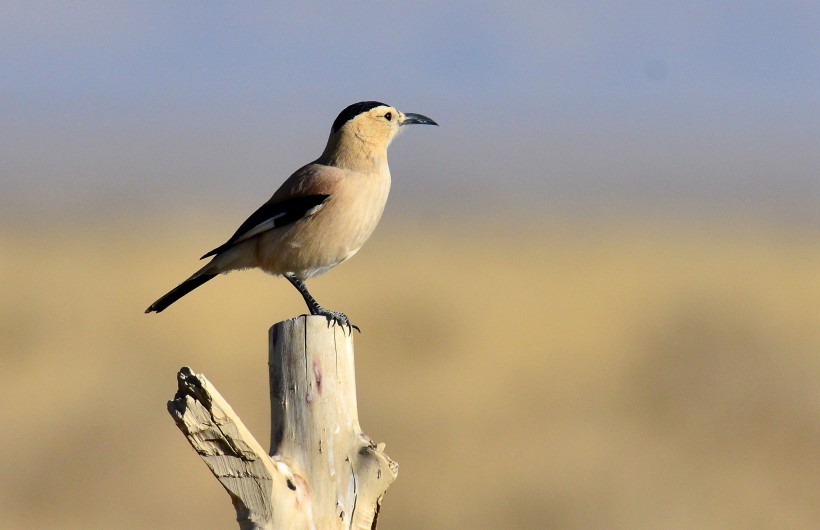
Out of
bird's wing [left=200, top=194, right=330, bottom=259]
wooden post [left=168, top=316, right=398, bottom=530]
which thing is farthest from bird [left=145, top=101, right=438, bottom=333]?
wooden post [left=168, top=316, right=398, bottom=530]

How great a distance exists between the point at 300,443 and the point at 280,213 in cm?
226

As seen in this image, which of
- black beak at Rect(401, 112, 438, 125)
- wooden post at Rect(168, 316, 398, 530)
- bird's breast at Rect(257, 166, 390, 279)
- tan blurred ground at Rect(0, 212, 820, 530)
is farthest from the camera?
tan blurred ground at Rect(0, 212, 820, 530)

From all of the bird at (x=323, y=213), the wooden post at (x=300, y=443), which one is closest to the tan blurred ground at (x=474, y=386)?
the bird at (x=323, y=213)

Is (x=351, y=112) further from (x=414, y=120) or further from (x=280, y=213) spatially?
(x=280, y=213)

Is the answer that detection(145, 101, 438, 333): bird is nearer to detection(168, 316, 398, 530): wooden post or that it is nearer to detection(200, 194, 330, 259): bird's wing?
detection(200, 194, 330, 259): bird's wing

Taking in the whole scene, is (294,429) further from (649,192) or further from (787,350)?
(649,192)

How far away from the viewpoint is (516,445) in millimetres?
14664

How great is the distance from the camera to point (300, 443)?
4891 mm

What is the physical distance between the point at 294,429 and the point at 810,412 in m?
12.5

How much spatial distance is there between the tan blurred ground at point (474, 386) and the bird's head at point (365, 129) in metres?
5.67

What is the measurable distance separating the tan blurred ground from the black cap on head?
577 centimetres

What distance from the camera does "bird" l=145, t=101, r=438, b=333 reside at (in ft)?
22.5

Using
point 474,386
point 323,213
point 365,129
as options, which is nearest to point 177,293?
point 323,213

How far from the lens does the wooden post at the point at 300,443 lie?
460 cm
